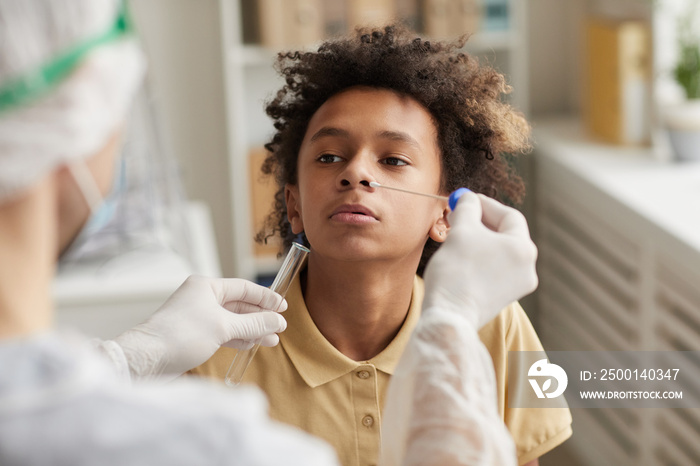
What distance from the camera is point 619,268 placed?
7.80 feet

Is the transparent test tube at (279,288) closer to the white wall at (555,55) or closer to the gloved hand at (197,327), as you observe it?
the gloved hand at (197,327)

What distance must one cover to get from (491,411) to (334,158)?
1.76 feet

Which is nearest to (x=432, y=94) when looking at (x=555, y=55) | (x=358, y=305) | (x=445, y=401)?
(x=358, y=305)

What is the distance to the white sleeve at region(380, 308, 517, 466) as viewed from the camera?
811mm

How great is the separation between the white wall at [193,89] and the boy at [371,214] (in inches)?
70.5

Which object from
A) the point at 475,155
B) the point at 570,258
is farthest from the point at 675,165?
the point at 475,155

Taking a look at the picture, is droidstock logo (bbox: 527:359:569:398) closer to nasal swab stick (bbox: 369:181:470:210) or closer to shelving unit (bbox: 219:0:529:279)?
nasal swab stick (bbox: 369:181:470:210)

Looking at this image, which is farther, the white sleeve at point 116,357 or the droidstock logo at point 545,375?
the droidstock logo at point 545,375

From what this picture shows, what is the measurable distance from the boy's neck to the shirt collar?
0.06 ft

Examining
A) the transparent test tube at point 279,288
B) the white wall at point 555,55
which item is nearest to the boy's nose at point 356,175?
the transparent test tube at point 279,288

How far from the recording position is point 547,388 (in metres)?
1.29

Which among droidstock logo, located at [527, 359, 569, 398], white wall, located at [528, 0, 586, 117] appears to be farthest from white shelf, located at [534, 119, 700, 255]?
droidstock logo, located at [527, 359, 569, 398]

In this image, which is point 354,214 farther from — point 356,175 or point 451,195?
point 451,195

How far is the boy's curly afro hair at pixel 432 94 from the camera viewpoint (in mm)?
1297
